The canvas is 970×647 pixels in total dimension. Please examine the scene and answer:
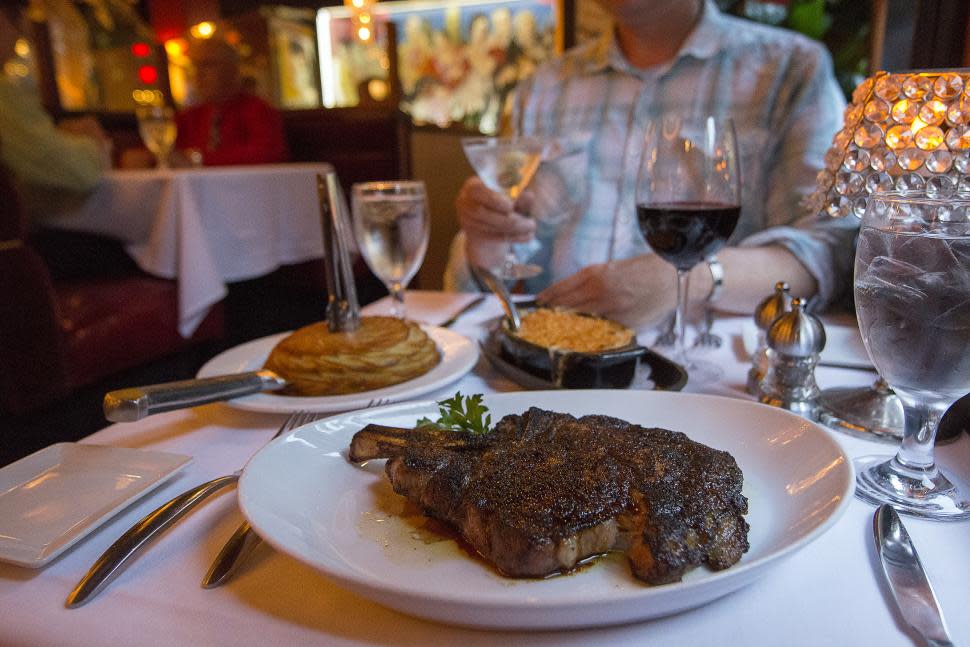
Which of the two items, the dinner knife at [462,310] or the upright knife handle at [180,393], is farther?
the dinner knife at [462,310]

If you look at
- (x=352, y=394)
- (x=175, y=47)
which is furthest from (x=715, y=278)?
(x=175, y=47)

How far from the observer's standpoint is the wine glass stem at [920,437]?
0.61 metres

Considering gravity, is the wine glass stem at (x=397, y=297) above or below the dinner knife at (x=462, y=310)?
above

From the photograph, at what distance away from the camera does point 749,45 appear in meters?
1.96

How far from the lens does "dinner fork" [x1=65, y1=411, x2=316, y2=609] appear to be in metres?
0.49

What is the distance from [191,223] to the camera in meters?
3.17

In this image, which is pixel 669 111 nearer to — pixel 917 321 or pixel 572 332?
pixel 572 332

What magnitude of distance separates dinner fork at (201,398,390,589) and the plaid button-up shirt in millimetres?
1338

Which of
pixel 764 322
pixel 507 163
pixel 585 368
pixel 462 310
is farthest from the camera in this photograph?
pixel 507 163

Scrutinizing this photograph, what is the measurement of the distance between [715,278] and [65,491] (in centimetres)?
119

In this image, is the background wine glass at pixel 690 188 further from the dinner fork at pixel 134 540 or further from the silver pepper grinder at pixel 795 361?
the dinner fork at pixel 134 540

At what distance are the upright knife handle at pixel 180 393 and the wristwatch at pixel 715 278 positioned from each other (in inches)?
36.0

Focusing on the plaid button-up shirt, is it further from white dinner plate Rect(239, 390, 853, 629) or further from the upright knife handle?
the upright knife handle

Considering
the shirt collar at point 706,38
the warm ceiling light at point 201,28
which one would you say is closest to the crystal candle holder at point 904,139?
the shirt collar at point 706,38
